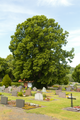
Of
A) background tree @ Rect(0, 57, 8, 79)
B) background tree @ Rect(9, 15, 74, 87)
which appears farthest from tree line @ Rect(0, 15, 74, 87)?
background tree @ Rect(0, 57, 8, 79)

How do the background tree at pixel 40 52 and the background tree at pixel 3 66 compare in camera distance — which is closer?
the background tree at pixel 40 52

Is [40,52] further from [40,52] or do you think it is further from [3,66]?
[3,66]

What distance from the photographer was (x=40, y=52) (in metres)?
35.5

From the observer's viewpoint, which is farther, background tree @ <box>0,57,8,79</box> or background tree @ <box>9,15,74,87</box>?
background tree @ <box>0,57,8,79</box>

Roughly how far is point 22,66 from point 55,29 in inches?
525

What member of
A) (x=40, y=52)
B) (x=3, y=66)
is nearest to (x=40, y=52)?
(x=40, y=52)

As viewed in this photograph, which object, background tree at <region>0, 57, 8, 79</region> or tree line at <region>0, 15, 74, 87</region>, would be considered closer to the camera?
tree line at <region>0, 15, 74, 87</region>

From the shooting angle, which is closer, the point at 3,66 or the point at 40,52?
the point at 40,52

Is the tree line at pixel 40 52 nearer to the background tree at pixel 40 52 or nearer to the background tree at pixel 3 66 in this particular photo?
the background tree at pixel 40 52

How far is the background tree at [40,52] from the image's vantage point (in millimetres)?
33562

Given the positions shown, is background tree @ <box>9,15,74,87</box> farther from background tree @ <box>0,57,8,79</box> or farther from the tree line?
background tree @ <box>0,57,8,79</box>

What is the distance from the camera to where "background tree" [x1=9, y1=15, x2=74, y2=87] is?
110 ft

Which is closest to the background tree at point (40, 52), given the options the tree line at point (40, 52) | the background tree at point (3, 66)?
the tree line at point (40, 52)

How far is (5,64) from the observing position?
7069cm
